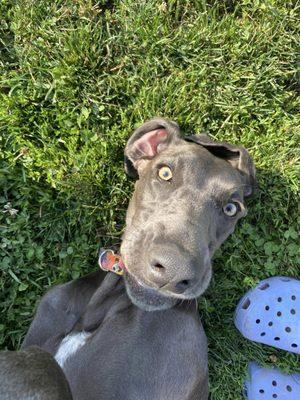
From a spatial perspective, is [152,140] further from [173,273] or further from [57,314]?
[57,314]

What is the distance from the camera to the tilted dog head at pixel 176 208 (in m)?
3.67

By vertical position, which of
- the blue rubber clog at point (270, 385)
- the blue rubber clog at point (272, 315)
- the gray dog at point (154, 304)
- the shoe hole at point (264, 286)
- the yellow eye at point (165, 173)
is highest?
the yellow eye at point (165, 173)

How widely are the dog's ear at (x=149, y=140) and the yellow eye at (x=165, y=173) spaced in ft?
1.41

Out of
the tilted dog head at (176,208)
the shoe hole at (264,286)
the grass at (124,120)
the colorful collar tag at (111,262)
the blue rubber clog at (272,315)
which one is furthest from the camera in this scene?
the shoe hole at (264,286)

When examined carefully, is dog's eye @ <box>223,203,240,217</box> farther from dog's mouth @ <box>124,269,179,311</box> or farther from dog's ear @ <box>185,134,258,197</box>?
dog's mouth @ <box>124,269,179,311</box>

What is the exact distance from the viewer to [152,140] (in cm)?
484

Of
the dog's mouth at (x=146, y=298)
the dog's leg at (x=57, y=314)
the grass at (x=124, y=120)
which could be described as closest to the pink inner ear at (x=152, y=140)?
the grass at (x=124, y=120)

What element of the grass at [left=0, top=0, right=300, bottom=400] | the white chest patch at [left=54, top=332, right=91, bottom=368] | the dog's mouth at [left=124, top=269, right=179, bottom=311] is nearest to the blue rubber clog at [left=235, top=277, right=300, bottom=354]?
the grass at [left=0, top=0, right=300, bottom=400]

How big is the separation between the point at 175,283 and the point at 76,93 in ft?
9.22

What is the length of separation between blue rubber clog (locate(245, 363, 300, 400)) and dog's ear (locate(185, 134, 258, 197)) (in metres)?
2.45

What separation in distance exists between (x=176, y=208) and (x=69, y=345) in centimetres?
160

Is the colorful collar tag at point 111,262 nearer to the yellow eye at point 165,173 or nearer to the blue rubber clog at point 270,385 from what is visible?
the yellow eye at point 165,173

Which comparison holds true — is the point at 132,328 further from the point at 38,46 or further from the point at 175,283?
the point at 38,46

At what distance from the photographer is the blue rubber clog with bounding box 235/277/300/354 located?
5.73m
